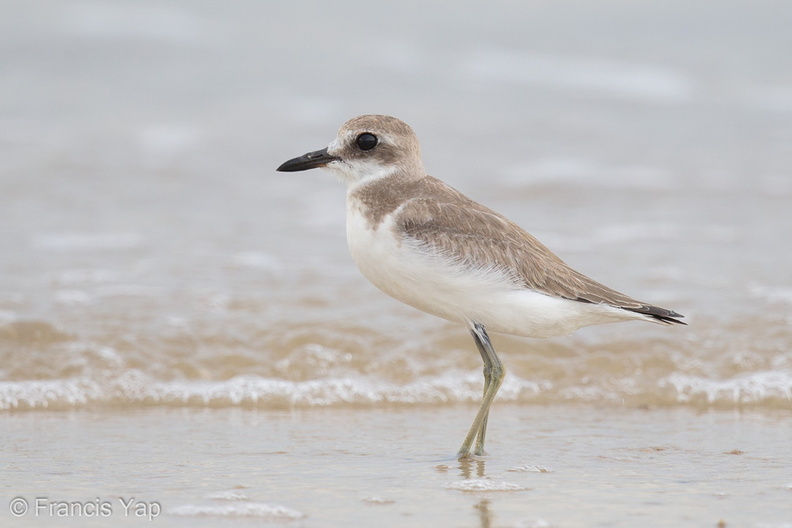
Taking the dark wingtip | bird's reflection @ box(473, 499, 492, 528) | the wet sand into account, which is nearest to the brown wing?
the dark wingtip

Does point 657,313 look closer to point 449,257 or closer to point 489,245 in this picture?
point 489,245

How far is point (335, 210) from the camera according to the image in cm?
1150

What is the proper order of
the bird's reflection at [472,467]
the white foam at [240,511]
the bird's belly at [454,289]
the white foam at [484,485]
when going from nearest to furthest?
the white foam at [240,511], the white foam at [484,485], the bird's reflection at [472,467], the bird's belly at [454,289]

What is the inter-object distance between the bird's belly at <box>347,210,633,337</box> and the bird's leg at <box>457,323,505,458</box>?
0.07m

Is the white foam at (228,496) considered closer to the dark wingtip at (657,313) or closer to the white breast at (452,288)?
the white breast at (452,288)

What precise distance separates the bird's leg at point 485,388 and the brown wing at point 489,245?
13.5 inches

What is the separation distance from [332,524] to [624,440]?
2.23 meters

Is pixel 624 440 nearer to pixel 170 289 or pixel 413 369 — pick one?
pixel 413 369

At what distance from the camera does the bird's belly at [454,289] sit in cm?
480

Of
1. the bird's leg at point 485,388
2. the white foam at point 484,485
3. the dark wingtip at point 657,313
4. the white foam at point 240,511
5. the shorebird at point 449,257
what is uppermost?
the shorebird at point 449,257

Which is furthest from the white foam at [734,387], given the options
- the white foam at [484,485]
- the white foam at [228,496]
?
the white foam at [228,496]

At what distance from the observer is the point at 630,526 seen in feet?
12.4

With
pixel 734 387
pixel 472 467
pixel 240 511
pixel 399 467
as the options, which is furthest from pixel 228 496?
pixel 734 387

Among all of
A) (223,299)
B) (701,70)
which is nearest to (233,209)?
(223,299)
